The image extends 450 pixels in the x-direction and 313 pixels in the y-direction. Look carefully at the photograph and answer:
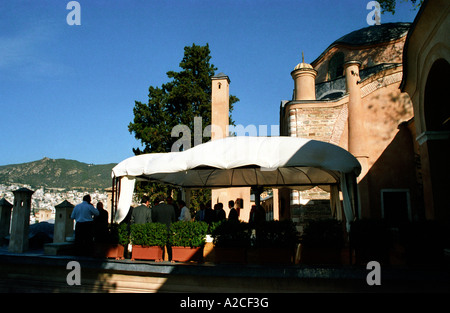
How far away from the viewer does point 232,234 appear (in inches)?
254

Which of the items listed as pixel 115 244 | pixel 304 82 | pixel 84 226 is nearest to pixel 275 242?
pixel 115 244

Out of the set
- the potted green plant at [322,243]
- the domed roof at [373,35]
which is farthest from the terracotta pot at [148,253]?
the domed roof at [373,35]

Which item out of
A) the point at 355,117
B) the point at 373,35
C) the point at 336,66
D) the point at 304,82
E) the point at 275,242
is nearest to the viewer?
the point at 275,242

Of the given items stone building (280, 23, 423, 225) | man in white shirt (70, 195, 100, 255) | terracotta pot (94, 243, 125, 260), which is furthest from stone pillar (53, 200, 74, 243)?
stone building (280, 23, 423, 225)

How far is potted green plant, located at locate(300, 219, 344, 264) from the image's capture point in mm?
6090

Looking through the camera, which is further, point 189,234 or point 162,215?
point 162,215

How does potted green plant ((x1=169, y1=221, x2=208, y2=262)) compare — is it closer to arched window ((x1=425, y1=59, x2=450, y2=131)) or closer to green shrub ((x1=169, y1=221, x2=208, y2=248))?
green shrub ((x1=169, y1=221, x2=208, y2=248))

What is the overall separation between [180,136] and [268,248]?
1869cm

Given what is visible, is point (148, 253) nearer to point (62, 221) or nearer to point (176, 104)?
point (62, 221)

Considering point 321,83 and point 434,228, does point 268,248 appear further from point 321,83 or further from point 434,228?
point 321,83

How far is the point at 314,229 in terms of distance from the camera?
6.23 meters

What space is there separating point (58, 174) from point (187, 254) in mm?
107024

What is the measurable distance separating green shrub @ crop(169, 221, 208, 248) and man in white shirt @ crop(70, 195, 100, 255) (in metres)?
2.35

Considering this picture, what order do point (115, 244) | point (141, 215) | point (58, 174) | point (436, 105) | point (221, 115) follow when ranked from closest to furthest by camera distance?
point (115, 244)
point (436, 105)
point (141, 215)
point (221, 115)
point (58, 174)
